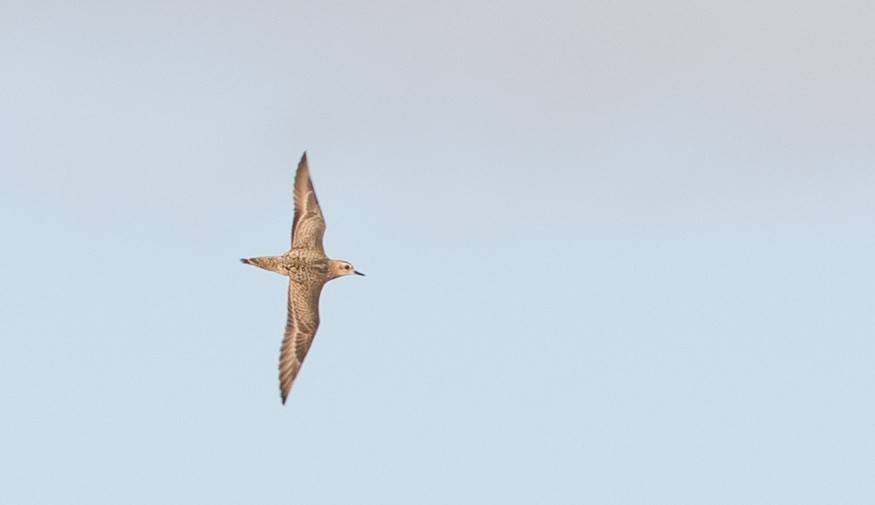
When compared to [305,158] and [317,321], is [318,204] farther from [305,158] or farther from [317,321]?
[317,321]

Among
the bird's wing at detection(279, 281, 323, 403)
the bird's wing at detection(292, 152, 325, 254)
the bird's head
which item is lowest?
the bird's wing at detection(279, 281, 323, 403)

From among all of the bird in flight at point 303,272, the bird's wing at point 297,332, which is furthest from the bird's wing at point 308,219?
the bird's wing at point 297,332

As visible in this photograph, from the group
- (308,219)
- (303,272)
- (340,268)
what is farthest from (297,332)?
(308,219)

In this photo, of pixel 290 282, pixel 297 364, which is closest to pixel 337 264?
pixel 290 282

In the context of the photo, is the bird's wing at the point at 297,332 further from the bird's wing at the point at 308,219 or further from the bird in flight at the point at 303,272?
the bird's wing at the point at 308,219

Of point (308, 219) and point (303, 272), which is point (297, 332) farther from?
point (308, 219)

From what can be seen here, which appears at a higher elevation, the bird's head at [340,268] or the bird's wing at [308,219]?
the bird's wing at [308,219]

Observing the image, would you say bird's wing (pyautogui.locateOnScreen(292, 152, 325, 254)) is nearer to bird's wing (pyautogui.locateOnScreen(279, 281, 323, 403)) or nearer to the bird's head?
the bird's head

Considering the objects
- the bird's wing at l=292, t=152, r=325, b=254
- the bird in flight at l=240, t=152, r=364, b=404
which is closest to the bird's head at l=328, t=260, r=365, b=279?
the bird in flight at l=240, t=152, r=364, b=404
